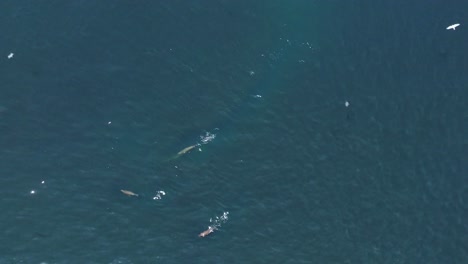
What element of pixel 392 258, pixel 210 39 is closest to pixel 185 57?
pixel 210 39

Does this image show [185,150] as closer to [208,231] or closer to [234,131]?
[234,131]

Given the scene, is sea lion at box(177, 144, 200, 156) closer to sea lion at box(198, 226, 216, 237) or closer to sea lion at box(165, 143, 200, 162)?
sea lion at box(165, 143, 200, 162)

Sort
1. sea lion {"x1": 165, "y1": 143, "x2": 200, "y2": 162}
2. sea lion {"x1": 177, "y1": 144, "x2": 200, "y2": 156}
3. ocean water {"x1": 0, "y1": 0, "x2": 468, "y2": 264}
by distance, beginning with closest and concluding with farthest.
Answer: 1. ocean water {"x1": 0, "y1": 0, "x2": 468, "y2": 264}
2. sea lion {"x1": 165, "y1": 143, "x2": 200, "y2": 162}
3. sea lion {"x1": 177, "y1": 144, "x2": 200, "y2": 156}

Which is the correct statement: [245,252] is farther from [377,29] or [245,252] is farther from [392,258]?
[377,29]

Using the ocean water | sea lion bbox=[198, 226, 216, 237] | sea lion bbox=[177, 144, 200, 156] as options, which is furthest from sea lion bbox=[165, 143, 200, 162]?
sea lion bbox=[198, 226, 216, 237]

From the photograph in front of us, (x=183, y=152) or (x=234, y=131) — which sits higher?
(x=234, y=131)

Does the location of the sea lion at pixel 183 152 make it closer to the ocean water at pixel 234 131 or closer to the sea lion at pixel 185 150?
the sea lion at pixel 185 150

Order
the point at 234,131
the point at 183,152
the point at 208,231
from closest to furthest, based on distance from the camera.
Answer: the point at 208,231
the point at 183,152
the point at 234,131

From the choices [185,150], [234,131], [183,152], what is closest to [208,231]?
[183,152]
